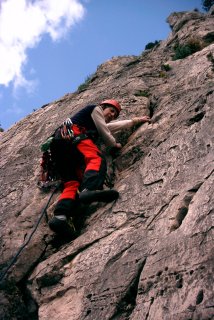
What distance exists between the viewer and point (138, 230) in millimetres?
6020

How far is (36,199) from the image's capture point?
8039 millimetres

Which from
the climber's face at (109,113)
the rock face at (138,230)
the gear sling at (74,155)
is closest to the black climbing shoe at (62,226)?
the rock face at (138,230)

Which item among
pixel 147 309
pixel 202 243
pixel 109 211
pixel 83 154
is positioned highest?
pixel 83 154

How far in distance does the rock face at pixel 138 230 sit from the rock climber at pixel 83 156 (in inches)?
11.9

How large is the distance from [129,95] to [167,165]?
3.38m

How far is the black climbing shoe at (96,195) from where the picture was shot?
268 inches

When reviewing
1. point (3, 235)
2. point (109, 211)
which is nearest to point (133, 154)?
point (109, 211)

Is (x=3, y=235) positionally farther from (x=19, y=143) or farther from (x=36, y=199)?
(x=19, y=143)

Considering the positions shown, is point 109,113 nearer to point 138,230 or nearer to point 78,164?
point 78,164

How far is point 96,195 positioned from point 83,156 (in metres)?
1.08

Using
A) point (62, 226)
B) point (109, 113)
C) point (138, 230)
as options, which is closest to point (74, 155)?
point (109, 113)

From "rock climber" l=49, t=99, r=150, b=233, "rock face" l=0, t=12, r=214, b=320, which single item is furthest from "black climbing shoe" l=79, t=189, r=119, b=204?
"rock face" l=0, t=12, r=214, b=320

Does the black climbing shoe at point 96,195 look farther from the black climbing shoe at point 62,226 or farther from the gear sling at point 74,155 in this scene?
the black climbing shoe at point 62,226

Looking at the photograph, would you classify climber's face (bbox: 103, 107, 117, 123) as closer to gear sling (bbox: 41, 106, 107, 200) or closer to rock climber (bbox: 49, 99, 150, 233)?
rock climber (bbox: 49, 99, 150, 233)
